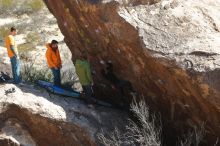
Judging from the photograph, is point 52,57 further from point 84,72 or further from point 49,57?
point 84,72

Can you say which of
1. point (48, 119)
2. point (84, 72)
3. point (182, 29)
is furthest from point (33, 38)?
point (182, 29)

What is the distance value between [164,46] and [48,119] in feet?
12.9

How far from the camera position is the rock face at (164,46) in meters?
10.3

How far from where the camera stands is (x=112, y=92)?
13930 mm

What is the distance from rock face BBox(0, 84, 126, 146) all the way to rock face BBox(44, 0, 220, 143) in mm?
1283

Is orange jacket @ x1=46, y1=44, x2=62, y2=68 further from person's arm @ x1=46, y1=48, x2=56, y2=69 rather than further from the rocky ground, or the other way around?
the rocky ground

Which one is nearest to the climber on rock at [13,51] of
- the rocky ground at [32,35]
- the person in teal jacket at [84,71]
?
the person in teal jacket at [84,71]

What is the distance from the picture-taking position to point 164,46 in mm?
10531

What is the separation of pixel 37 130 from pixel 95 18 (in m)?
3.44

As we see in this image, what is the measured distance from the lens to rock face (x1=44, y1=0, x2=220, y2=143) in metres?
10.3

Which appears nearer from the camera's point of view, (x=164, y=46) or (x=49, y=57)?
(x=164, y=46)


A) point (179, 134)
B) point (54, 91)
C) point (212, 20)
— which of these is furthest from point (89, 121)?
point (212, 20)

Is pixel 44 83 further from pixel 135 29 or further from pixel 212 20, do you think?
pixel 212 20

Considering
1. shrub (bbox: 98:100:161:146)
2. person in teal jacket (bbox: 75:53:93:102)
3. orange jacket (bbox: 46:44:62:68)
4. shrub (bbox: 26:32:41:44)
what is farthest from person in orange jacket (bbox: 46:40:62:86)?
shrub (bbox: 26:32:41:44)
